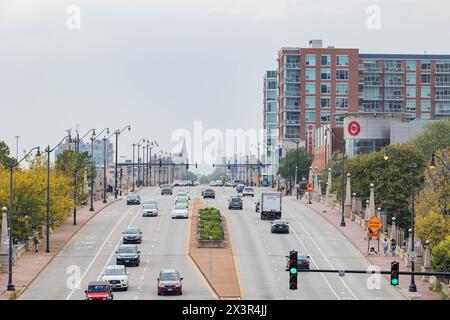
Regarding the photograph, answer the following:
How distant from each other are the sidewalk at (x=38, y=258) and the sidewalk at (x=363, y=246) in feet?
69.5

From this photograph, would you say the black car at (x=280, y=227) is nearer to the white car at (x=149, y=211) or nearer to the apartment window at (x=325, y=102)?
the white car at (x=149, y=211)

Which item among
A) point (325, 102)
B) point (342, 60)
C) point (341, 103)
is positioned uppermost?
point (342, 60)

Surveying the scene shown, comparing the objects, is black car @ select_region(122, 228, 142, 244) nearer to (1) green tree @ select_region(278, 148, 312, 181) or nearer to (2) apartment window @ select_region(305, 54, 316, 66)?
(1) green tree @ select_region(278, 148, 312, 181)

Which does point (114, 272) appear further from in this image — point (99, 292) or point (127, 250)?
point (127, 250)

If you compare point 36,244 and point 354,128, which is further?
point 354,128

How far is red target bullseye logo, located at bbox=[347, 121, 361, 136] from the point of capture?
483ft

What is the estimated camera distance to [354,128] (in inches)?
5807

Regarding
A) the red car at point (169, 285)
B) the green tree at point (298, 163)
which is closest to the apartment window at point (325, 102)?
the green tree at point (298, 163)

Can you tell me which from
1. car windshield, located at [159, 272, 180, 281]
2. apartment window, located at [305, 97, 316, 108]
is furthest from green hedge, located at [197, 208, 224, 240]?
apartment window, located at [305, 97, 316, 108]

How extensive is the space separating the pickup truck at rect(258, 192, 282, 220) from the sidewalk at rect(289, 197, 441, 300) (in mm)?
4966

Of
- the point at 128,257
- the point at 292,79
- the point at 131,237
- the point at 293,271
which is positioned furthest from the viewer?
the point at 292,79

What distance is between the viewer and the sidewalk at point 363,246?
189ft

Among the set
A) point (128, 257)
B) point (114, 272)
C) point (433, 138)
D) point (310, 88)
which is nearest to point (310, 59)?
point (310, 88)

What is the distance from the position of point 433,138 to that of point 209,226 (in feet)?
208
